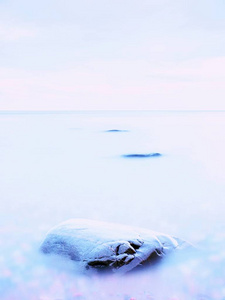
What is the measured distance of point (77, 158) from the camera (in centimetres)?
1370

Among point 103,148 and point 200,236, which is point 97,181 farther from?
point 103,148

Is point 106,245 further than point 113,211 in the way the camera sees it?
No

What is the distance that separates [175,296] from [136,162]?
868cm

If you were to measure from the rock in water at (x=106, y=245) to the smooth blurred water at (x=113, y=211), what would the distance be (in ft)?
0.49

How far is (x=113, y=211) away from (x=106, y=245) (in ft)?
9.11

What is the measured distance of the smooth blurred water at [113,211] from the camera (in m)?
3.59

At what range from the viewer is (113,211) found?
6.47 m

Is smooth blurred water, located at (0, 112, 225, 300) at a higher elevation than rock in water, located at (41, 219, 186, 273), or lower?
lower

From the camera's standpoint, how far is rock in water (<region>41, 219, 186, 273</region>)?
12.0ft

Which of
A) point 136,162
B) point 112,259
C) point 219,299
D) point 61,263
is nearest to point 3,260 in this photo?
point 61,263

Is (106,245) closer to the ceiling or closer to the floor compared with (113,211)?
closer to the ceiling

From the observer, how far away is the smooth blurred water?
3.59 m

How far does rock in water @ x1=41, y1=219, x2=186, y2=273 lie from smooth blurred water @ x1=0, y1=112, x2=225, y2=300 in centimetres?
15

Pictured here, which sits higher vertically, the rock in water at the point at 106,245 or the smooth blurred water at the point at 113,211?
the rock in water at the point at 106,245
